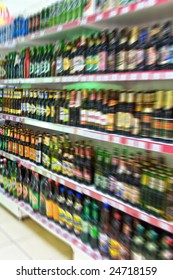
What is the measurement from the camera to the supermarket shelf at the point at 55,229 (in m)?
1.98

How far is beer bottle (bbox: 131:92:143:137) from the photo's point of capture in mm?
1591

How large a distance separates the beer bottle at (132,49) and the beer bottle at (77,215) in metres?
1.05

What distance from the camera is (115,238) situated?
1.79 meters

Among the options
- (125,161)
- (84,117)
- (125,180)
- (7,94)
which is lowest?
(125,180)

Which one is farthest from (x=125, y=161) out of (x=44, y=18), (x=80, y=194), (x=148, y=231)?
(x=44, y=18)

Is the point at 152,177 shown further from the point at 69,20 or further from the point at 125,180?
the point at 69,20

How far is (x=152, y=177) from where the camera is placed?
1.52m

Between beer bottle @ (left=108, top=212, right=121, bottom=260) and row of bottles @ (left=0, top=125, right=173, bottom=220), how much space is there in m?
0.16

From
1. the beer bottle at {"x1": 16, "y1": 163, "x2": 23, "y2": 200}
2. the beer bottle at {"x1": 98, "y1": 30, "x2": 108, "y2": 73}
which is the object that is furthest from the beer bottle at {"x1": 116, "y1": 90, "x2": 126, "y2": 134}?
the beer bottle at {"x1": 16, "y1": 163, "x2": 23, "y2": 200}

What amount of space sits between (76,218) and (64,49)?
4.34 ft

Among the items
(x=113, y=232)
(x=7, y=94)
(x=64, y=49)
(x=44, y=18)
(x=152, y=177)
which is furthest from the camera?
(x=7, y=94)

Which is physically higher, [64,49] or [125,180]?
[64,49]

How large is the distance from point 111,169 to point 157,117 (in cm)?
50

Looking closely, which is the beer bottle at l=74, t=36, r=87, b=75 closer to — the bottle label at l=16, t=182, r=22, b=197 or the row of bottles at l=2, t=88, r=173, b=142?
the row of bottles at l=2, t=88, r=173, b=142
